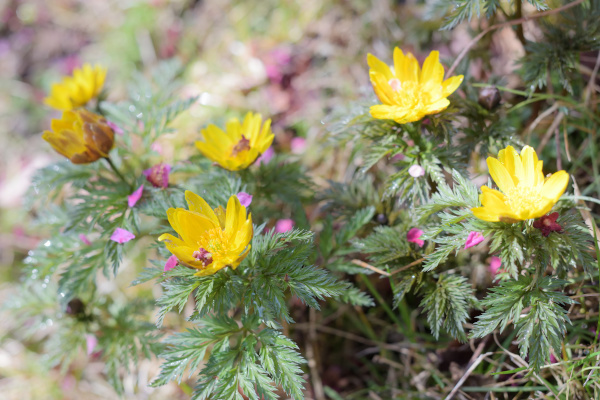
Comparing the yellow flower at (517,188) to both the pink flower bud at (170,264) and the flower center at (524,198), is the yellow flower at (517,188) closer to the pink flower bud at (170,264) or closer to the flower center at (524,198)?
the flower center at (524,198)

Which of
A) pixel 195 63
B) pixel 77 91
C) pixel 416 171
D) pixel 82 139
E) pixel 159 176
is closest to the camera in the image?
pixel 416 171

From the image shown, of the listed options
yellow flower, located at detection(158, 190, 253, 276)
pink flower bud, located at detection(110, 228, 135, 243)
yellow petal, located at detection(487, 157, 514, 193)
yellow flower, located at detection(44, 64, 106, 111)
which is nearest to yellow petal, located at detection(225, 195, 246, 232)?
yellow flower, located at detection(158, 190, 253, 276)

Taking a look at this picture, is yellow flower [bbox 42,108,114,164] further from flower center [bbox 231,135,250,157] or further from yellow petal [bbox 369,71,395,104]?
yellow petal [bbox 369,71,395,104]

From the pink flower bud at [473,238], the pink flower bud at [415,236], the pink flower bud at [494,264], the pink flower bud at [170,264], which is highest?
the pink flower bud at [170,264]

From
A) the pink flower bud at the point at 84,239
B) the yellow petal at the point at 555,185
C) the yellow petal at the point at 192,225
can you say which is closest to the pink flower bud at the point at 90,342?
the pink flower bud at the point at 84,239

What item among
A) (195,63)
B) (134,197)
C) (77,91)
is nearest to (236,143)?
(134,197)

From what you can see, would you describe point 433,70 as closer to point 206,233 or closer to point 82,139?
point 206,233
